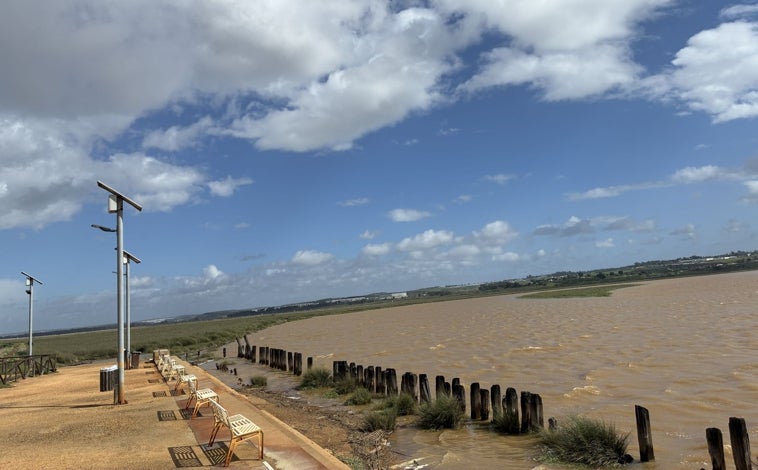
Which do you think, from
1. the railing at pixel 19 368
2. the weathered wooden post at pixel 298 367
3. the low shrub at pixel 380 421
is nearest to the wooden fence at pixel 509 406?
the low shrub at pixel 380 421

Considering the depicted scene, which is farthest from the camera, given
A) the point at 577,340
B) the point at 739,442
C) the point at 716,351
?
the point at 577,340

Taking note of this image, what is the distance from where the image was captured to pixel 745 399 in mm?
12602

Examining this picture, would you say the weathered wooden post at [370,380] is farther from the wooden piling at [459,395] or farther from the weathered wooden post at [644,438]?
the weathered wooden post at [644,438]

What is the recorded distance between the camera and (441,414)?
39.5 feet

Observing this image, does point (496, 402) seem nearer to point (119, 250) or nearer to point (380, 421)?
point (380, 421)

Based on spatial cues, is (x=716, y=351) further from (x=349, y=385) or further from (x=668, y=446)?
(x=349, y=385)

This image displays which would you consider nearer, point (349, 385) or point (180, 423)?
point (180, 423)

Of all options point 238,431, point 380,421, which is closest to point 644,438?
point 380,421

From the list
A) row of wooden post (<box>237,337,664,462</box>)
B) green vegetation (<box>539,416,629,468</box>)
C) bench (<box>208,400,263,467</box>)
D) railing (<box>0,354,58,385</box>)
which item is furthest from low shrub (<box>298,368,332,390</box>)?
bench (<box>208,400,263,467</box>)

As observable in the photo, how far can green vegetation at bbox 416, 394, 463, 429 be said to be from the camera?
12.0 metres

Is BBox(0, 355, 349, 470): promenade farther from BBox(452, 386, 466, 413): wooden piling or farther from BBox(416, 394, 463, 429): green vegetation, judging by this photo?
BBox(452, 386, 466, 413): wooden piling

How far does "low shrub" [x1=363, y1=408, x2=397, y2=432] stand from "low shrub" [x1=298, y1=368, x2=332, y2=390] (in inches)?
271

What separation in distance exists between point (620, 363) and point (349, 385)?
8854 mm

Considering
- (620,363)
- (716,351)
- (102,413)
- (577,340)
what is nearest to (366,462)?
(102,413)
